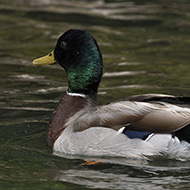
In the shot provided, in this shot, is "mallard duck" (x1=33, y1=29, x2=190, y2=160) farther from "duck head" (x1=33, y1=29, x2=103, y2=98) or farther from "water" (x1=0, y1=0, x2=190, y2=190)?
"water" (x1=0, y1=0, x2=190, y2=190)

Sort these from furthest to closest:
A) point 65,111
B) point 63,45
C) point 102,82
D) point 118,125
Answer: point 102,82 → point 63,45 → point 65,111 → point 118,125

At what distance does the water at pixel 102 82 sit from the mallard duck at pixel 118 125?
141 millimetres

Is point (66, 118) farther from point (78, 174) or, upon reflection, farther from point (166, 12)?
point (166, 12)

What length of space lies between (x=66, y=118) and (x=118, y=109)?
2.71 feet

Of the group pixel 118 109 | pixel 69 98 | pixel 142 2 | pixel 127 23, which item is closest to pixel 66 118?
pixel 69 98

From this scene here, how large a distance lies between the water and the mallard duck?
5.5 inches

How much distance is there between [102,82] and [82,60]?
3074 millimetres

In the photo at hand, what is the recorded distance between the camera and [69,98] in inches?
295

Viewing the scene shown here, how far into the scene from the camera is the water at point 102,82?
6.20 meters

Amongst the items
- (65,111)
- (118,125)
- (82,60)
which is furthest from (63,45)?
(118,125)

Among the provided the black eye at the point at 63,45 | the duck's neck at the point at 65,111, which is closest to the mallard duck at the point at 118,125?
the duck's neck at the point at 65,111

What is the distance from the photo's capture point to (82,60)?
293 inches

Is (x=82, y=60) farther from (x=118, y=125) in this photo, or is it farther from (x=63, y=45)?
(x=118, y=125)

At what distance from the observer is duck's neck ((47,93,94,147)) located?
23.8ft
